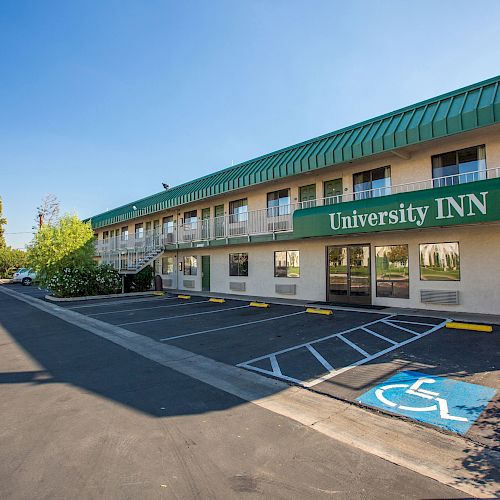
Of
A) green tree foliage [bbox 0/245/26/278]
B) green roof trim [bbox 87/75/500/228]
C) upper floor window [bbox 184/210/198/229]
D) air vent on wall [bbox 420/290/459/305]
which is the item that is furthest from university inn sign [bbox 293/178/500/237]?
green tree foliage [bbox 0/245/26/278]

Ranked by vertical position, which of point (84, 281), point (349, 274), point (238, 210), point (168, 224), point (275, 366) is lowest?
point (275, 366)

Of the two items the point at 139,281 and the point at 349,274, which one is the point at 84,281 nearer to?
the point at 139,281

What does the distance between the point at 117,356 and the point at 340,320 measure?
7080mm

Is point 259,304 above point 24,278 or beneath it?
beneath

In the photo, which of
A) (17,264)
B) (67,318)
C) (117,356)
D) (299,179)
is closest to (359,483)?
(117,356)

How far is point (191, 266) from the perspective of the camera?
23.9 m

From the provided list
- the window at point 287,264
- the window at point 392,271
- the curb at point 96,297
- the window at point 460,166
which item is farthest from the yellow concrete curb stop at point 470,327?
the curb at point 96,297

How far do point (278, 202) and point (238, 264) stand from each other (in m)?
4.75

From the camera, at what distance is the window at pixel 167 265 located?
84.6 feet

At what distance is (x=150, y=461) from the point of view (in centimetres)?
354

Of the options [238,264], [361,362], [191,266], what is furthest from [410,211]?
[191,266]

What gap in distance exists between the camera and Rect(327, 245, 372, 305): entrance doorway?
14.4 m

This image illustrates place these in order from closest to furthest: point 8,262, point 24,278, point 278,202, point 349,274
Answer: point 349,274, point 278,202, point 24,278, point 8,262

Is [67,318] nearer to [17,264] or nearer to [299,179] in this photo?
[299,179]
